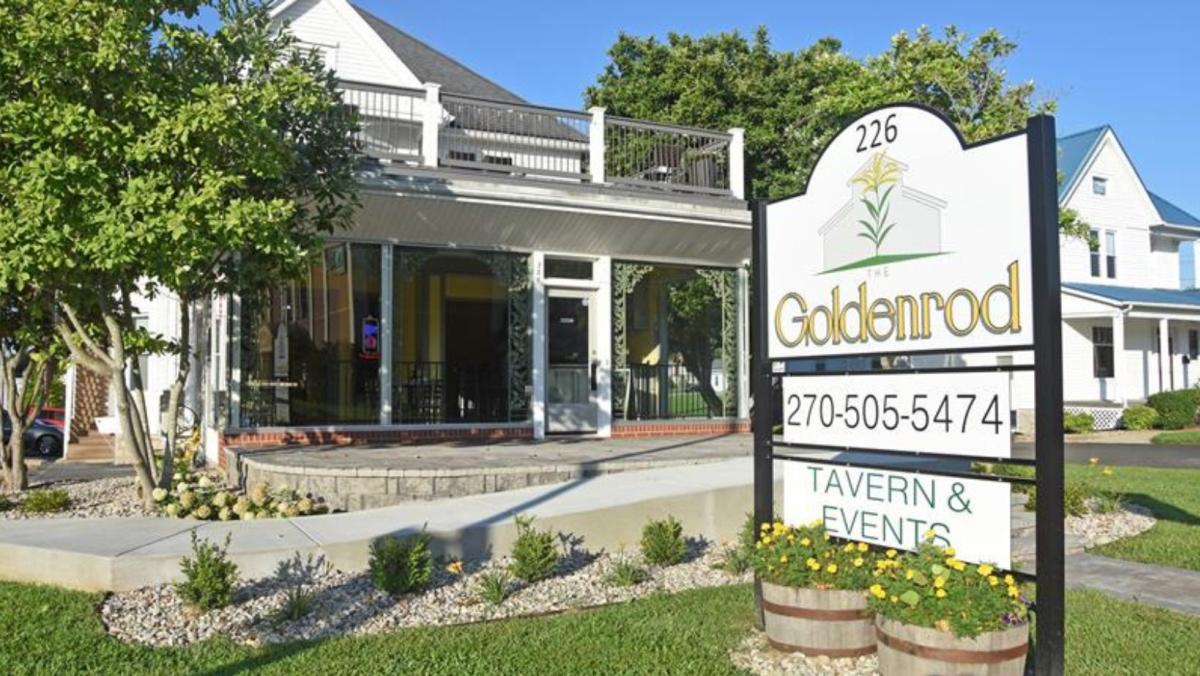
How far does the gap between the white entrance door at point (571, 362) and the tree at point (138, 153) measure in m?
5.85

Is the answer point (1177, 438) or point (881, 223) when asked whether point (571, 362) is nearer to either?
point (881, 223)

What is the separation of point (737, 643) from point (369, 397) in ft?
28.4

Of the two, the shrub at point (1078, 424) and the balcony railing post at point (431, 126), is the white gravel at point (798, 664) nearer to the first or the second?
the balcony railing post at point (431, 126)

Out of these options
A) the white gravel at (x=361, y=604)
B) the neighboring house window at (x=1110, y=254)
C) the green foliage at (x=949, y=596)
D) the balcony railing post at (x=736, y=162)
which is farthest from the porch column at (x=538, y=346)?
the neighboring house window at (x=1110, y=254)

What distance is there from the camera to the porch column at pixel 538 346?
1430cm

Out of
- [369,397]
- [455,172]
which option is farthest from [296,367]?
[455,172]

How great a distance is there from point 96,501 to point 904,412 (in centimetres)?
841

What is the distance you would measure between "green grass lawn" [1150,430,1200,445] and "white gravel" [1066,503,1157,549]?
13.4 meters

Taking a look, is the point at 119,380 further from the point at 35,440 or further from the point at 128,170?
the point at 35,440

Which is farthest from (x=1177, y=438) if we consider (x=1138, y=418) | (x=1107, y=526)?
(x=1107, y=526)

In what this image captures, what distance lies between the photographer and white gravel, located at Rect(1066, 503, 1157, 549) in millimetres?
8695

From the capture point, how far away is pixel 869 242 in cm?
540

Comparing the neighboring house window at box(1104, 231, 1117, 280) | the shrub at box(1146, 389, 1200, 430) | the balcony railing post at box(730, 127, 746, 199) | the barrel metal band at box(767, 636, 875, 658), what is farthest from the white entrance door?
the neighboring house window at box(1104, 231, 1117, 280)

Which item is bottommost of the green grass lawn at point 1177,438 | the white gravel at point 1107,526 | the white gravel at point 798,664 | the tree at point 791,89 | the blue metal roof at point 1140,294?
the green grass lawn at point 1177,438
